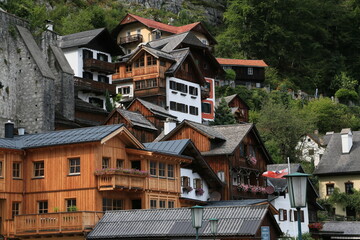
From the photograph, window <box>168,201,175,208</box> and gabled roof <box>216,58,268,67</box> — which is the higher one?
gabled roof <box>216,58,268,67</box>

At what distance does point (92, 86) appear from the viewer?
6775 cm

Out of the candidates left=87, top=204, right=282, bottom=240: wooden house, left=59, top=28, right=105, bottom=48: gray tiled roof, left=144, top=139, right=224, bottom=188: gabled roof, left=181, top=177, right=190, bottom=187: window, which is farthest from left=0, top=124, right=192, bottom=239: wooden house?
left=59, top=28, right=105, bottom=48: gray tiled roof

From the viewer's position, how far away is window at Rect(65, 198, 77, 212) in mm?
37281

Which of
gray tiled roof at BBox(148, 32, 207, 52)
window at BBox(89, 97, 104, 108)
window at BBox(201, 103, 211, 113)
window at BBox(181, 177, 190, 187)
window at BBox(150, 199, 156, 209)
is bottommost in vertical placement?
window at BBox(150, 199, 156, 209)

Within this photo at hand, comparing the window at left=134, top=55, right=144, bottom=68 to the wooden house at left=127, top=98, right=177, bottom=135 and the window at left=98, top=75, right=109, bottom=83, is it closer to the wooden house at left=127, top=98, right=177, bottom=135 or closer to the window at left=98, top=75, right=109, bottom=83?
the window at left=98, top=75, right=109, bottom=83

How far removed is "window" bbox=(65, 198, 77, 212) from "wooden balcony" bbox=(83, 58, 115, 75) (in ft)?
106

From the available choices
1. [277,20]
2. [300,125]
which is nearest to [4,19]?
[300,125]

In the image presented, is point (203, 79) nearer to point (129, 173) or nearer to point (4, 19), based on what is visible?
point (4, 19)

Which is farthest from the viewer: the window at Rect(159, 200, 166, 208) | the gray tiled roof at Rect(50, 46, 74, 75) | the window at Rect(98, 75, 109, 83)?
the window at Rect(98, 75, 109, 83)

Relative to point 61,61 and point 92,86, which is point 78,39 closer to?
point 92,86

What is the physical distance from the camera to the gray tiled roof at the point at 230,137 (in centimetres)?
5047

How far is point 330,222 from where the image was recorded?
59.3 m

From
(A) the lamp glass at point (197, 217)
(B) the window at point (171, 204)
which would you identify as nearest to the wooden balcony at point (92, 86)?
(B) the window at point (171, 204)

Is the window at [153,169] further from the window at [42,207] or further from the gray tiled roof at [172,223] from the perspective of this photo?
the window at [42,207]
